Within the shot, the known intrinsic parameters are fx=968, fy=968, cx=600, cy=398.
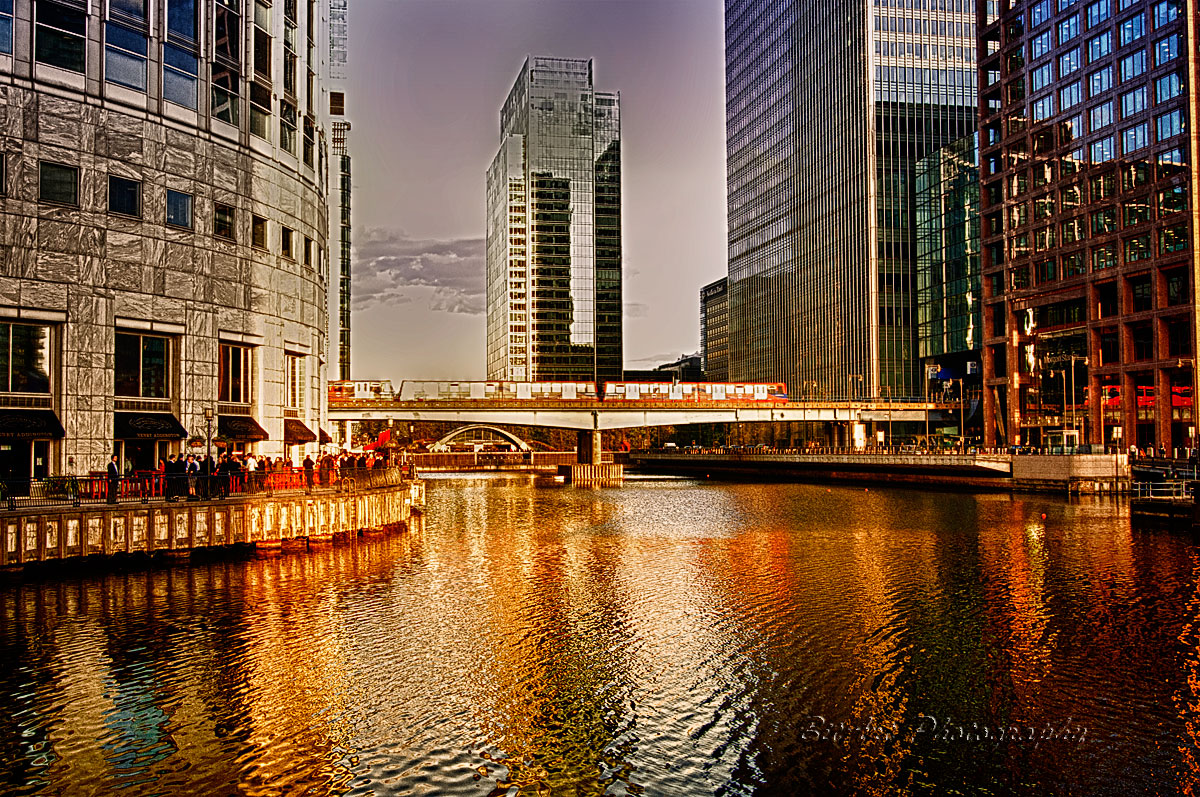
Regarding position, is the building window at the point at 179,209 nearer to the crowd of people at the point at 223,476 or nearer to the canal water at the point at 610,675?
the crowd of people at the point at 223,476

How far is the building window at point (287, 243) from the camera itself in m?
58.0

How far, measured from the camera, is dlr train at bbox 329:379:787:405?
97.4 m

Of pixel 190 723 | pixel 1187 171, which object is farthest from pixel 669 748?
pixel 1187 171

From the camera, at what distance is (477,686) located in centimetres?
2228

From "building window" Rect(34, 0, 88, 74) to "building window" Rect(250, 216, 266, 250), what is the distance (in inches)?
452

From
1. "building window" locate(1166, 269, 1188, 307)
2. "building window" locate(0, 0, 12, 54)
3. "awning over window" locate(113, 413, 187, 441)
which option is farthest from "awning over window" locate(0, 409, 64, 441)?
"building window" locate(1166, 269, 1188, 307)

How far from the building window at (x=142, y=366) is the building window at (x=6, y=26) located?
537 inches

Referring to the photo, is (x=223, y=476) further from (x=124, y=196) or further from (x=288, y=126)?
(x=288, y=126)

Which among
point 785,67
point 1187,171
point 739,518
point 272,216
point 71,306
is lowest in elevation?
point 739,518

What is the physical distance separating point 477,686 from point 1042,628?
16458 millimetres

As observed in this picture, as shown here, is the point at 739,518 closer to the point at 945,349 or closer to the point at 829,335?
the point at 945,349

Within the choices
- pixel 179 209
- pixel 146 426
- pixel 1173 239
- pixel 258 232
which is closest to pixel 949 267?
pixel 1173 239

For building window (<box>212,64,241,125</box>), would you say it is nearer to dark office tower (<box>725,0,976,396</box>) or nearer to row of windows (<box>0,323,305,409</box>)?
row of windows (<box>0,323,305,409</box>)

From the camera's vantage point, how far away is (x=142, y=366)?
48.3 meters
